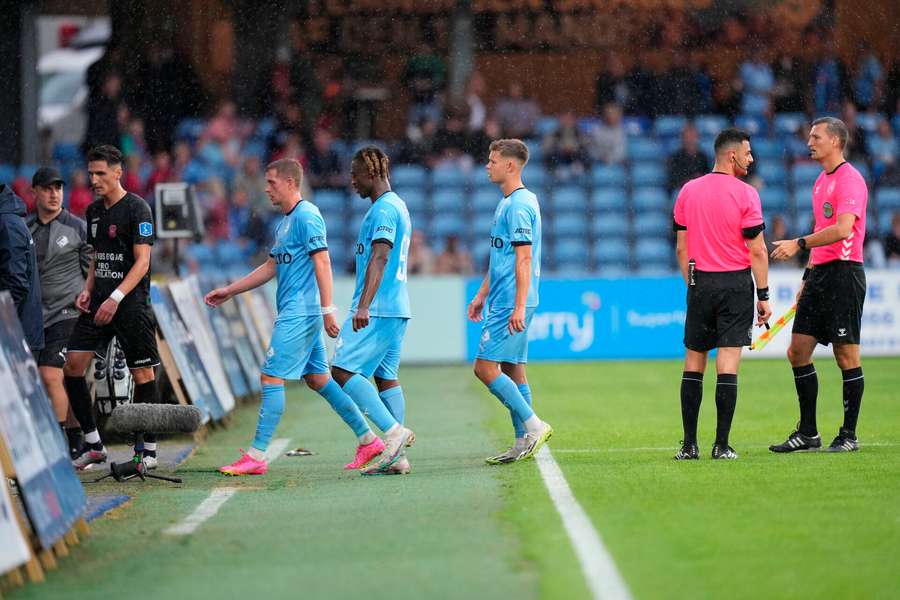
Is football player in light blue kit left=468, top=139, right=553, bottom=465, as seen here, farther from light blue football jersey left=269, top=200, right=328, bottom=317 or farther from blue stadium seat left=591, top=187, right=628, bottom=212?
blue stadium seat left=591, top=187, right=628, bottom=212

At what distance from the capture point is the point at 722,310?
378 inches

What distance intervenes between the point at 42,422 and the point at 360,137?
20507mm

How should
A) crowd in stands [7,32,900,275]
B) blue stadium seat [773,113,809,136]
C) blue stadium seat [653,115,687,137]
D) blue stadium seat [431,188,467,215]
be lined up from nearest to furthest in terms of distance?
crowd in stands [7,32,900,275], blue stadium seat [431,188,467,215], blue stadium seat [653,115,687,137], blue stadium seat [773,113,809,136]

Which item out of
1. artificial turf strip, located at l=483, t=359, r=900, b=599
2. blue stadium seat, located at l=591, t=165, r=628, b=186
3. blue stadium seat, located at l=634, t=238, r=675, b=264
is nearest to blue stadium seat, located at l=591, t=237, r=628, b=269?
blue stadium seat, located at l=634, t=238, r=675, b=264

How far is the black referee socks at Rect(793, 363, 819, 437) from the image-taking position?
33.7 ft

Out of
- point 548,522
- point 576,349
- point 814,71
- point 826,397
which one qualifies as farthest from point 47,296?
point 814,71

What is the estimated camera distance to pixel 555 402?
1518 cm

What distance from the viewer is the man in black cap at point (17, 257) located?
903 cm

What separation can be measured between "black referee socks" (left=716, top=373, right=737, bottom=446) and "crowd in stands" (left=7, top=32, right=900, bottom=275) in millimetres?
14369

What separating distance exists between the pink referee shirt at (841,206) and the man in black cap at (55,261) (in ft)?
17.4

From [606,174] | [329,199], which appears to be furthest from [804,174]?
[329,199]

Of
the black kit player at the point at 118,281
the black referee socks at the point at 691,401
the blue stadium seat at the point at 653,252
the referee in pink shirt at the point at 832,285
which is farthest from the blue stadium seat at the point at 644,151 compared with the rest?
the black kit player at the point at 118,281

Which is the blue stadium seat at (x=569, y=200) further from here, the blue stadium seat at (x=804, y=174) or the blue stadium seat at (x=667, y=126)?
the blue stadium seat at (x=804, y=174)

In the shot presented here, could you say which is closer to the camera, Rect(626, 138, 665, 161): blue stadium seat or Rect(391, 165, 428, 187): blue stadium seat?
Rect(391, 165, 428, 187): blue stadium seat
